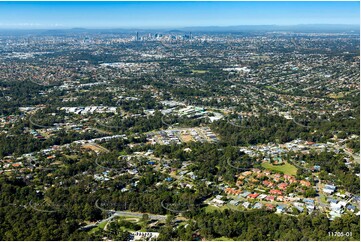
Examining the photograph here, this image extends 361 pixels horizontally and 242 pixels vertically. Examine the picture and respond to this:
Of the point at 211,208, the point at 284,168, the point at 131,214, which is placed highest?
the point at 284,168

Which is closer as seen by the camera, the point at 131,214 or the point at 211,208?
the point at 131,214

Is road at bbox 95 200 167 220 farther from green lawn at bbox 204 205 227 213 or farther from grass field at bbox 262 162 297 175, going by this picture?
grass field at bbox 262 162 297 175

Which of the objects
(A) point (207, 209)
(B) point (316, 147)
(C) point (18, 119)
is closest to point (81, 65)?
(C) point (18, 119)

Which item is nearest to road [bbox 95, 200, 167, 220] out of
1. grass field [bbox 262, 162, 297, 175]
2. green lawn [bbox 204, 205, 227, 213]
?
green lawn [bbox 204, 205, 227, 213]

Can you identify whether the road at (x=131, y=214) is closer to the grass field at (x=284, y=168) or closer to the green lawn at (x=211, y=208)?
the green lawn at (x=211, y=208)

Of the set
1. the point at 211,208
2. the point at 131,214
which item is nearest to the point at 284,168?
the point at 211,208

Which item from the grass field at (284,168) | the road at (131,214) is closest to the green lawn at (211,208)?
the road at (131,214)

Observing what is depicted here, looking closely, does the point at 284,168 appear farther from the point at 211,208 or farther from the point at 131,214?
the point at 131,214

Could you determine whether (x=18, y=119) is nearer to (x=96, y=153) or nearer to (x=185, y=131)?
(x=96, y=153)
